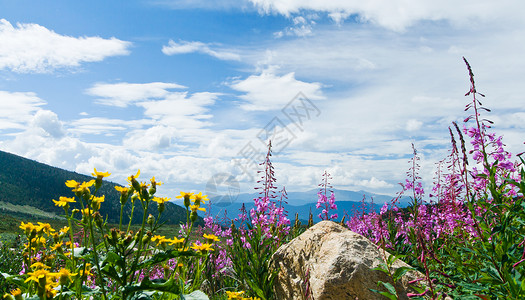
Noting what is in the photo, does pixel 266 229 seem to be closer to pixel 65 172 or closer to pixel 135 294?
pixel 135 294

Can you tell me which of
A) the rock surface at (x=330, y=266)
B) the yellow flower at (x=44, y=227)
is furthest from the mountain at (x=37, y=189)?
the yellow flower at (x=44, y=227)

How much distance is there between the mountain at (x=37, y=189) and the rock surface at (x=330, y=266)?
3806 inches

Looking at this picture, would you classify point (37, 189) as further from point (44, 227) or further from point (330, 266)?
point (330, 266)

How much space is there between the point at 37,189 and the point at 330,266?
12642cm

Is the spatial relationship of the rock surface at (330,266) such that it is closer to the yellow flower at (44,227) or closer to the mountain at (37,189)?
the yellow flower at (44,227)

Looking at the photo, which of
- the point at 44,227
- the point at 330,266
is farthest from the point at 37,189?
the point at 330,266

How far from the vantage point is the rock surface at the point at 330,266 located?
14.4ft

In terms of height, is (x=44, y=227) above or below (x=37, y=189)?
above

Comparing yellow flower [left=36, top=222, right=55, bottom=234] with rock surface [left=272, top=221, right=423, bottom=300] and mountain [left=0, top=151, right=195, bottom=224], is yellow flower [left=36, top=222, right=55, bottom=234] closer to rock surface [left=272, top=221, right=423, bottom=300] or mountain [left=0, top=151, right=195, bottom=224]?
rock surface [left=272, top=221, right=423, bottom=300]

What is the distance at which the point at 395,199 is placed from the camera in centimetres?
833

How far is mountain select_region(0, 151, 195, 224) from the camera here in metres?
100

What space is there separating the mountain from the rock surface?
96671mm

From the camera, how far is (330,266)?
4523mm

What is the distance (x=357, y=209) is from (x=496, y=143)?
566 centimetres
